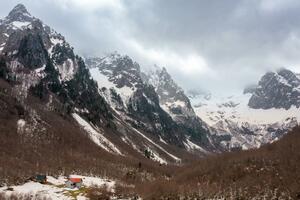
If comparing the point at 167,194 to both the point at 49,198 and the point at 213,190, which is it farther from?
the point at 49,198

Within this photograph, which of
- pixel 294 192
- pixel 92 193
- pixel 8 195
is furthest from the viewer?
pixel 92 193

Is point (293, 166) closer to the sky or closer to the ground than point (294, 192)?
closer to the sky

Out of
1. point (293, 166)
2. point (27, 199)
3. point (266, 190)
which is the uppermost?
point (293, 166)

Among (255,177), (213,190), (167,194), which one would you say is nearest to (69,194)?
(167,194)

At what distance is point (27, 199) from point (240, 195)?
71739 mm

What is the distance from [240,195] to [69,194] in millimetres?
63286

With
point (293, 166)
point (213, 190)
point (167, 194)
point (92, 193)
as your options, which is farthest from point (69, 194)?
point (293, 166)

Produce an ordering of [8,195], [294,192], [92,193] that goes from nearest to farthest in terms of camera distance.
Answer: [294,192] → [8,195] → [92,193]

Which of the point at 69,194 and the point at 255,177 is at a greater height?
the point at 255,177

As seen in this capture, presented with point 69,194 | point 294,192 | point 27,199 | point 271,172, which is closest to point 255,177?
point 271,172

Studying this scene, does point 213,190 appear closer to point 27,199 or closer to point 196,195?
point 196,195

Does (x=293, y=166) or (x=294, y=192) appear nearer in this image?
(x=294, y=192)

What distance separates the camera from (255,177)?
199875mm

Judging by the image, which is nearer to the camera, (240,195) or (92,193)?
(240,195)
